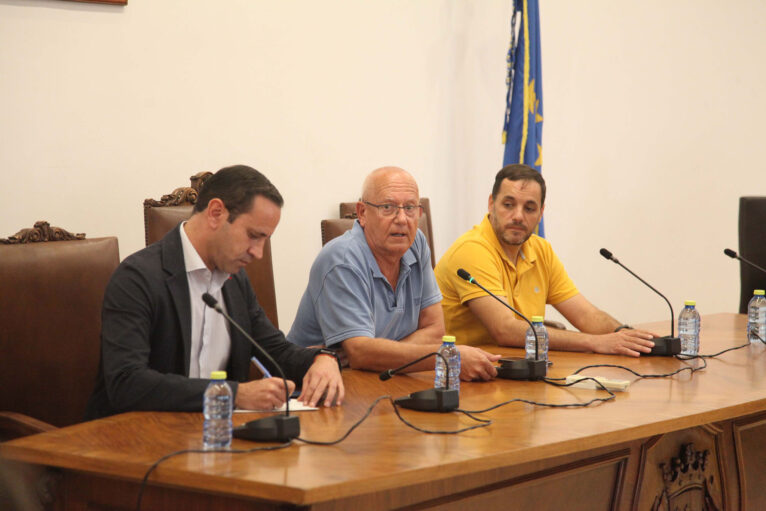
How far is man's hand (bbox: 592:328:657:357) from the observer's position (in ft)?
9.07

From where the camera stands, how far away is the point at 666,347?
276cm

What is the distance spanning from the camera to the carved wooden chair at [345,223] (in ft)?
11.4

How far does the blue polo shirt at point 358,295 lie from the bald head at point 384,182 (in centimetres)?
12

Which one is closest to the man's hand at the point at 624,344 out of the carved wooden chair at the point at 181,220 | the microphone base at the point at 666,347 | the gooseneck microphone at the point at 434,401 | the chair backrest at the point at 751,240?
the microphone base at the point at 666,347

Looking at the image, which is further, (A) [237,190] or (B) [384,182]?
(B) [384,182]

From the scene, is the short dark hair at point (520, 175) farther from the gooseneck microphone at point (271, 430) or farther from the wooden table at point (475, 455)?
the gooseneck microphone at point (271, 430)

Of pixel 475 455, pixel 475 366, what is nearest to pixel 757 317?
pixel 475 366

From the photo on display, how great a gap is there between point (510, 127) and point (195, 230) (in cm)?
266

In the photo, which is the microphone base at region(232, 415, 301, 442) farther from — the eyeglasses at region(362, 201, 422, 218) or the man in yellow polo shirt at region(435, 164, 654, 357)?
the man in yellow polo shirt at region(435, 164, 654, 357)

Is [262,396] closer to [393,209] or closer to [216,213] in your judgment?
[216,213]

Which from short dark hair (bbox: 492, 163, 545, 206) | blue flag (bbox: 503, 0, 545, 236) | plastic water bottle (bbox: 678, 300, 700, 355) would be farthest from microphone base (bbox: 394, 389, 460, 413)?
blue flag (bbox: 503, 0, 545, 236)

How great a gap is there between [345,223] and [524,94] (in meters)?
1.49

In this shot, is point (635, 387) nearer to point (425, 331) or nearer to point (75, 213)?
point (425, 331)

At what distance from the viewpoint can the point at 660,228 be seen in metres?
5.51
